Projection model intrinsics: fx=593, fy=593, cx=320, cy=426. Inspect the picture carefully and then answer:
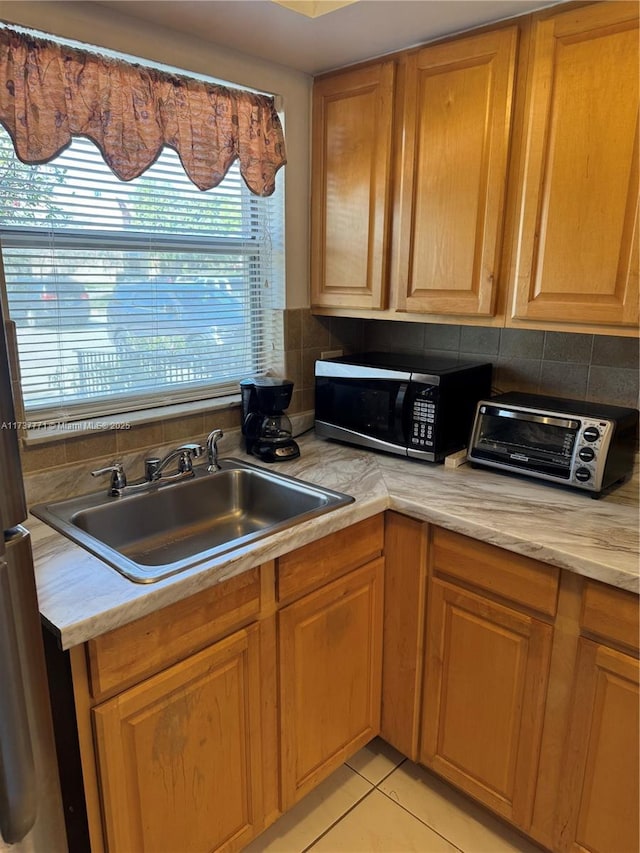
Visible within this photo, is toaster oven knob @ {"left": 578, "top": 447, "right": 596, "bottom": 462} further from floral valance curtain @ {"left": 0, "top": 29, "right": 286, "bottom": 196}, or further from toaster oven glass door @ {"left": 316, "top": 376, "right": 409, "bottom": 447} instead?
floral valance curtain @ {"left": 0, "top": 29, "right": 286, "bottom": 196}

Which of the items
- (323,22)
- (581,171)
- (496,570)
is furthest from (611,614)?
(323,22)

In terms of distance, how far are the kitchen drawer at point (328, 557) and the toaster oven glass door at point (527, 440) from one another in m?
0.42

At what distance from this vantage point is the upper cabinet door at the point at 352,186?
191 centimetres

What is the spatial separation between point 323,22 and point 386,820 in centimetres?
230

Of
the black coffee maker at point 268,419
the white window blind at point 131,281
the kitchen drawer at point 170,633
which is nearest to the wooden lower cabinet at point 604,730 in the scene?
the kitchen drawer at point 170,633

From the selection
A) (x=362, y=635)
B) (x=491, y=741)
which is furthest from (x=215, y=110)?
(x=491, y=741)

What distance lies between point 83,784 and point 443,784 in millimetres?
1196

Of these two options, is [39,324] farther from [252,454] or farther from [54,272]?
[252,454]

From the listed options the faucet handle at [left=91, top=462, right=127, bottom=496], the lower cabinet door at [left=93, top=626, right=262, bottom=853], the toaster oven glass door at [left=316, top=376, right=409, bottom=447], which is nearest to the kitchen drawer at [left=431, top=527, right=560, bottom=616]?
the toaster oven glass door at [left=316, top=376, right=409, bottom=447]

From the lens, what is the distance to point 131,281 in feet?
5.96

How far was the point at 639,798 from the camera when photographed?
1.35m

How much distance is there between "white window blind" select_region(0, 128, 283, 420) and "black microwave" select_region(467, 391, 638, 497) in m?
0.89

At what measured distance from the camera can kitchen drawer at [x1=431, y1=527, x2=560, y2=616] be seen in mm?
1438

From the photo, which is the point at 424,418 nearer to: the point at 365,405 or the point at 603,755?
the point at 365,405
